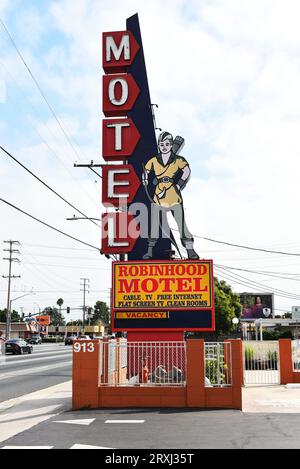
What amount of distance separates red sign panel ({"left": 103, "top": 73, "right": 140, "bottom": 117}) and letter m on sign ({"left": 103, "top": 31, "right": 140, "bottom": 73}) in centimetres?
48

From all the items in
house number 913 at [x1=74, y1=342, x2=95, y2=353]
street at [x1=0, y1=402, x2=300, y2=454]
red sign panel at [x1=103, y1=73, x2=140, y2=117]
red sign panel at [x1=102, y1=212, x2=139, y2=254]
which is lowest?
street at [x1=0, y1=402, x2=300, y2=454]

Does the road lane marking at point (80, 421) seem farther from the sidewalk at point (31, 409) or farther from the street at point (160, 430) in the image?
the sidewalk at point (31, 409)

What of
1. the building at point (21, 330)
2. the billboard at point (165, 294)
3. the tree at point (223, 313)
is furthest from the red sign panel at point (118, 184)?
the building at point (21, 330)

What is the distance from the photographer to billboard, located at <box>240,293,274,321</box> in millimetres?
100300

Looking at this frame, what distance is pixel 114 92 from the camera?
74.4 feet

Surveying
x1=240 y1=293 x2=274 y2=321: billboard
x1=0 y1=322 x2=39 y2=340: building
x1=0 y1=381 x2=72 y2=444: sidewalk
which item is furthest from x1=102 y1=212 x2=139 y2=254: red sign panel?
x1=0 y1=322 x2=39 y2=340: building

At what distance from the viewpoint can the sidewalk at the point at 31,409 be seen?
12.8m

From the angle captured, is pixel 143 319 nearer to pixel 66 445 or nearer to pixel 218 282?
pixel 66 445

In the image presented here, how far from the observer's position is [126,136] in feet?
72.6

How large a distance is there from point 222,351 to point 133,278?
418 cm

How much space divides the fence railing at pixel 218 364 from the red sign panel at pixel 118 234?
5.93m

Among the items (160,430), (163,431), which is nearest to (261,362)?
(160,430)

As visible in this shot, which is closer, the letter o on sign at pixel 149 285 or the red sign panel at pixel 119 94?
the letter o on sign at pixel 149 285

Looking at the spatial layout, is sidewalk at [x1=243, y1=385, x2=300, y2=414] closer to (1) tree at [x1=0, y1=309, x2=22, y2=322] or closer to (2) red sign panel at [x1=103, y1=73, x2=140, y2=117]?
(2) red sign panel at [x1=103, y1=73, x2=140, y2=117]
